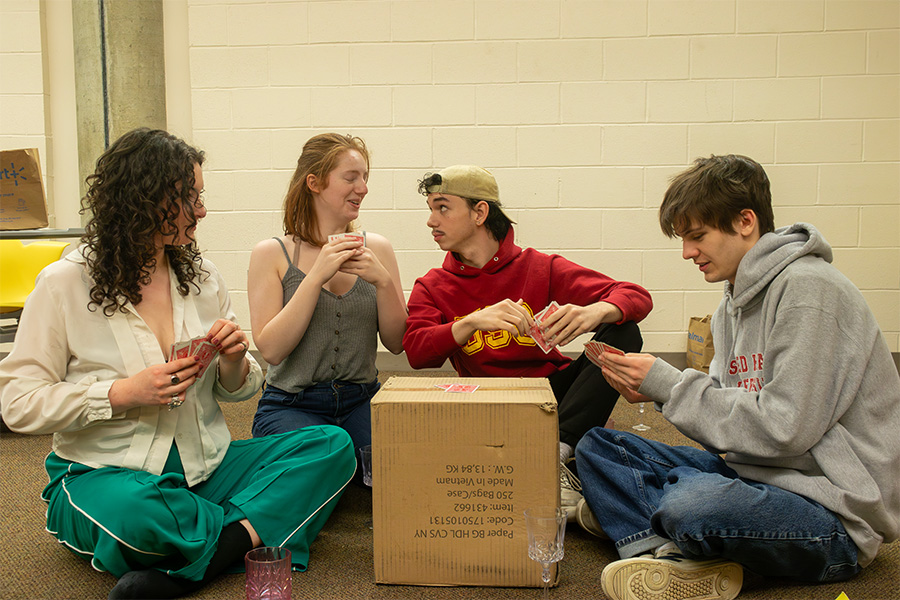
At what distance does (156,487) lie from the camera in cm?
156

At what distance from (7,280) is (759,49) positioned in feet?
13.4

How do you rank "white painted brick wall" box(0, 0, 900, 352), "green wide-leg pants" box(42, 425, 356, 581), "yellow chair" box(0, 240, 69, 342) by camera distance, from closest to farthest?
"green wide-leg pants" box(42, 425, 356, 581)
"yellow chair" box(0, 240, 69, 342)
"white painted brick wall" box(0, 0, 900, 352)

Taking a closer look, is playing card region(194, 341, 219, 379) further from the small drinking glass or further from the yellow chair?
the yellow chair

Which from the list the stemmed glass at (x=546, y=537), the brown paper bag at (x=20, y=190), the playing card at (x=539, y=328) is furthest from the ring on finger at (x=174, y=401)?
the brown paper bag at (x=20, y=190)

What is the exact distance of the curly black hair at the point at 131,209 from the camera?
1.66m

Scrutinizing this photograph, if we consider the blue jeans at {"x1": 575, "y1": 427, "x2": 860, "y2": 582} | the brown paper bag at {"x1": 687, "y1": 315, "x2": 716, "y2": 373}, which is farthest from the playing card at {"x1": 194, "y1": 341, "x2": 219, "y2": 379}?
the brown paper bag at {"x1": 687, "y1": 315, "x2": 716, "y2": 373}

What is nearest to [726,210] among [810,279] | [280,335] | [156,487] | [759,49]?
[810,279]

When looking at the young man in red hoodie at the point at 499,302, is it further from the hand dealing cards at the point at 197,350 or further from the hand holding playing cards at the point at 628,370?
the hand dealing cards at the point at 197,350

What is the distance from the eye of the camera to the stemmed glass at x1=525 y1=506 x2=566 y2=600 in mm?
1422

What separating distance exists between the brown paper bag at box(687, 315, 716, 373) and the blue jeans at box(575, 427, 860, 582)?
230 cm

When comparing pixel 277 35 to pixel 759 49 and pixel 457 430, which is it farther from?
pixel 457 430

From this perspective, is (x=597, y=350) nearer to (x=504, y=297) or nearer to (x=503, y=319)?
(x=503, y=319)

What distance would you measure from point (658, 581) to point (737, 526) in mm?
196

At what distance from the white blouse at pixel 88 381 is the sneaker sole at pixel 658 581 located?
3.18ft
